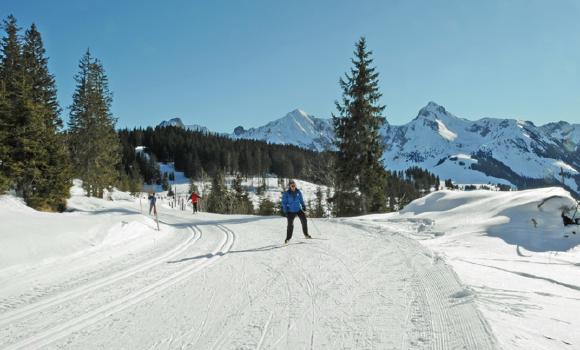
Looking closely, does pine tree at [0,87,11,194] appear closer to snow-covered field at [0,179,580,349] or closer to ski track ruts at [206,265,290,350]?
snow-covered field at [0,179,580,349]

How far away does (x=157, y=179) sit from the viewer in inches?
4643

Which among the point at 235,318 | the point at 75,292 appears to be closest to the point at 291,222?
the point at 75,292

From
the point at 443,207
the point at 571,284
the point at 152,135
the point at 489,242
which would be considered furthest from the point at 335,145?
the point at 152,135

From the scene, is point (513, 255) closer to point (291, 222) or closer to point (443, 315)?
point (443, 315)

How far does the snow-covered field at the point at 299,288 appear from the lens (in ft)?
12.7

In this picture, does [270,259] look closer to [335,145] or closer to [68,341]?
[68,341]

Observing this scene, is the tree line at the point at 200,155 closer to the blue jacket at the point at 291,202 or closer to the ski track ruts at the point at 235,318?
the blue jacket at the point at 291,202

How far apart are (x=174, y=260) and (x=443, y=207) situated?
1136 cm

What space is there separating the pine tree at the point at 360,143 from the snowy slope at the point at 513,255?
35.5 ft

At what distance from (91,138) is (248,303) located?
4064cm

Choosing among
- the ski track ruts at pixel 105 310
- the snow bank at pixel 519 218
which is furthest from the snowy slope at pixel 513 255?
the ski track ruts at pixel 105 310

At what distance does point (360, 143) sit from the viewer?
27.0 m

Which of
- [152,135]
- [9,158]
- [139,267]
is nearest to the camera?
[139,267]

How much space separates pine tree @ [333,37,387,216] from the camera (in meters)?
27.1
